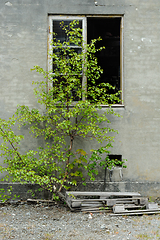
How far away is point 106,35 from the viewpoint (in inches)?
334

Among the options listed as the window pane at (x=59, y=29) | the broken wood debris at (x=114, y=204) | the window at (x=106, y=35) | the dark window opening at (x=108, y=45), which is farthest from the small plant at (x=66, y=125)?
the dark window opening at (x=108, y=45)

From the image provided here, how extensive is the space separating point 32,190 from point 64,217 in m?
1.19

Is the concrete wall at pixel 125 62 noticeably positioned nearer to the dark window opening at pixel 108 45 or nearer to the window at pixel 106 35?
the window at pixel 106 35

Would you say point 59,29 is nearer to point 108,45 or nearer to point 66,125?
point 66,125

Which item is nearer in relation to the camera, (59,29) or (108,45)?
(59,29)

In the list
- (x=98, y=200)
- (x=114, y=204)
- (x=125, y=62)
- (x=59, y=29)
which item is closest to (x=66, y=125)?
(x=98, y=200)

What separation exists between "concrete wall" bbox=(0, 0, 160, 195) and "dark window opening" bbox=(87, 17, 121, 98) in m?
1.82

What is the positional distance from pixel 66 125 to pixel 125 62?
2.10 metres

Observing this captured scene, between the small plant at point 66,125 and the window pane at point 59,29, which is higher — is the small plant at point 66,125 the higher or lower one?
the lower one

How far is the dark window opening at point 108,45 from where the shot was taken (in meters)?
7.76

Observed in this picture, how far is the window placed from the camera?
5476 millimetres

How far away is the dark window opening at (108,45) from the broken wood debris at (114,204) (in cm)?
389

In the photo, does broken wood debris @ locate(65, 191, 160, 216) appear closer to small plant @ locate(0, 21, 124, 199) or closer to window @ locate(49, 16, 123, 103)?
small plant @ locate(0, 21, 124, 199)

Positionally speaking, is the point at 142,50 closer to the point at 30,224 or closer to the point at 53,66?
the point at 53,66
